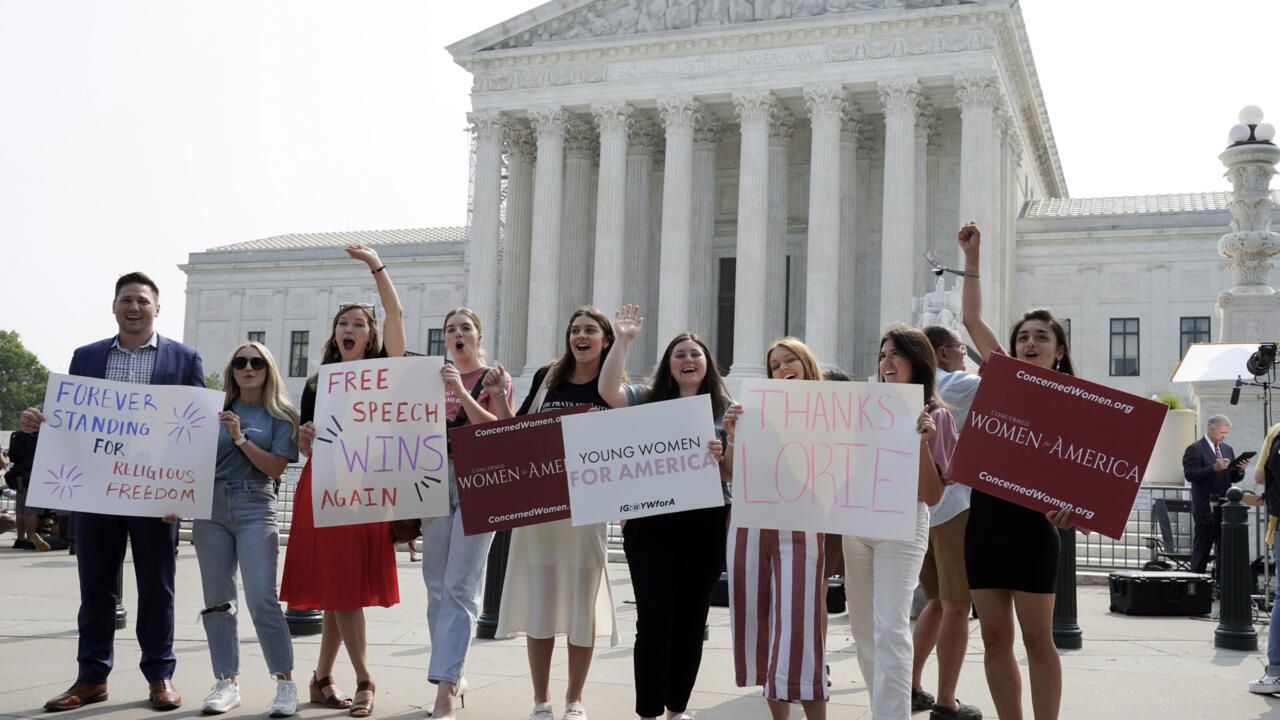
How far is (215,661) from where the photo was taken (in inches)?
299

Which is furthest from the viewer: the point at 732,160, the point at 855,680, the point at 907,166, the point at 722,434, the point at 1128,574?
the point at 732,160

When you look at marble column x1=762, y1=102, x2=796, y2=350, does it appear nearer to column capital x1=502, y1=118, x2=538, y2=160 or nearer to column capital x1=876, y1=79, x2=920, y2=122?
column capital x1=876, y1=79, x2=920, y2=122

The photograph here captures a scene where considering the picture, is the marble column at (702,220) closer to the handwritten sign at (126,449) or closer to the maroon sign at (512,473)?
the handwritten sign at (126,449)

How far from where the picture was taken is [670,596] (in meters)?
6.74

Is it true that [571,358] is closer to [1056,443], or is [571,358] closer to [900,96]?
[1056,443]

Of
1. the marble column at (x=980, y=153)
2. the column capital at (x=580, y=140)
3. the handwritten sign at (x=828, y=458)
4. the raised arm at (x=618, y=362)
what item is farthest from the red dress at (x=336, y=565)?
the column capital at (x=580, y=140)

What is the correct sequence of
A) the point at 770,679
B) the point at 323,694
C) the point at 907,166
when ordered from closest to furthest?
the point at 770,679, the point at 323,694, the point at 907,166

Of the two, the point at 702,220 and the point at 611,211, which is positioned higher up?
the point at 702,220

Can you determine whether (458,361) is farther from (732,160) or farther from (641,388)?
(732,160)

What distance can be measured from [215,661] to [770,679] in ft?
11.4

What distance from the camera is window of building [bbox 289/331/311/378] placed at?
61156mm

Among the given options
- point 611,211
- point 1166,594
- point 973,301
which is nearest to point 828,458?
point 973,301

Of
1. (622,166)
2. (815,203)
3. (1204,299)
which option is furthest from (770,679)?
(1204,299)

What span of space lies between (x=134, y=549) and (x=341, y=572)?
4.62ft
